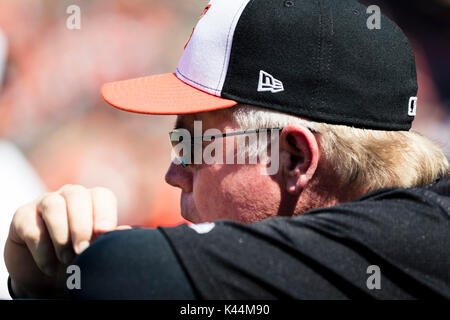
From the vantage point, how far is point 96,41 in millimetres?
5012

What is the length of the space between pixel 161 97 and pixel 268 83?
33 cm

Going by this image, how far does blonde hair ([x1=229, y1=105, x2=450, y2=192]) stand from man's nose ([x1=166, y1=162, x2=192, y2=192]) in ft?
0.85

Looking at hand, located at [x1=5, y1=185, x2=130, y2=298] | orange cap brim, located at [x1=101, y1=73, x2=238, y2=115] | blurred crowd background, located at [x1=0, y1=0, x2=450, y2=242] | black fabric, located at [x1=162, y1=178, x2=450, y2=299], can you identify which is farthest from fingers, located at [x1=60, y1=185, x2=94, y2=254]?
blurred crowd background, located at [x1=0, y1=0, x2=450, y2=242]

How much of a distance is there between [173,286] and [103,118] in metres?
4.06

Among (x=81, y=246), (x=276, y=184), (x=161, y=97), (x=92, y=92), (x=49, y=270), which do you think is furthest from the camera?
(x=92, y=92)

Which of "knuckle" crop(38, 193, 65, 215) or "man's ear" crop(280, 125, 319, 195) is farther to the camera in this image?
"man's ear" crop(280, 125, 319, 195)

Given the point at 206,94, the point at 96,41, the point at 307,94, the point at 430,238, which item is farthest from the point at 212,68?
the point at 96,41

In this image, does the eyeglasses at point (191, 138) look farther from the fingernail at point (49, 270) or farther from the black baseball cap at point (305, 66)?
the fingernail at point (49, 270)

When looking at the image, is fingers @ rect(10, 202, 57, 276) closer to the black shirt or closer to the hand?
the hand

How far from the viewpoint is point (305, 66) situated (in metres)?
1.39

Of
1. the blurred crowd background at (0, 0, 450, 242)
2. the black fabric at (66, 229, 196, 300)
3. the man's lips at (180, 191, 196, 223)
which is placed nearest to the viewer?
the black fabric at (66, 229, 196, 300)

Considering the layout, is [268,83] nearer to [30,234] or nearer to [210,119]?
[210,119]

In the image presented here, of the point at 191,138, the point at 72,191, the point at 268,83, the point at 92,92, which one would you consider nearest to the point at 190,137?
the point at 191,138

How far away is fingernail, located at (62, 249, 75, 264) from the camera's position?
4.09ft
